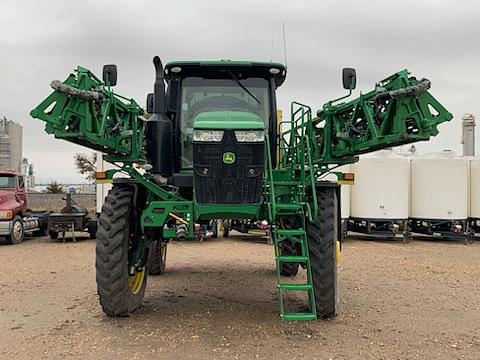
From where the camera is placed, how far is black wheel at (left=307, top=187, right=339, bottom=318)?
19.1 ft

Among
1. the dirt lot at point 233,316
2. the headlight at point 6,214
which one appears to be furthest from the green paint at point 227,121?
the headlight at point 6,214

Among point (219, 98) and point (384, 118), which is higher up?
point (219, 98)

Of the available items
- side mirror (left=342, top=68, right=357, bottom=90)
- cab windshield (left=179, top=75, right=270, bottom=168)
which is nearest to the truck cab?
cab windshield (left=179, top=75, right=270, bottom=168)

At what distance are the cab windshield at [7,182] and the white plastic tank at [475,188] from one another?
14524 mm

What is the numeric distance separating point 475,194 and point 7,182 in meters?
14.8

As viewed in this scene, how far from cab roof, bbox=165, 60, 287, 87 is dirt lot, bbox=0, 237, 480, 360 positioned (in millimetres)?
2930

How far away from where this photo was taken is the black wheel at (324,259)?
229 inches

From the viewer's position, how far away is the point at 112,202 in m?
6.17

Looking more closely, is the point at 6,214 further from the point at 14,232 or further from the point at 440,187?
the point at 440,187

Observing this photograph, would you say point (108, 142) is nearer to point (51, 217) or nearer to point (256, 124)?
point (256, 124)

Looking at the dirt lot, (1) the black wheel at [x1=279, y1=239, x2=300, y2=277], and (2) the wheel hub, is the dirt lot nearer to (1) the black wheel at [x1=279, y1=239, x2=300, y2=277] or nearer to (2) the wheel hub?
(1) the black wheel at [x1=279, y1=239, x2=300, y2=277]

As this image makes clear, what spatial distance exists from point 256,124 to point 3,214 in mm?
11839

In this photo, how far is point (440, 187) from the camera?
56.1 feet

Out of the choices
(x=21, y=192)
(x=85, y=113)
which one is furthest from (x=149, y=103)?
(x=21, y=192)
